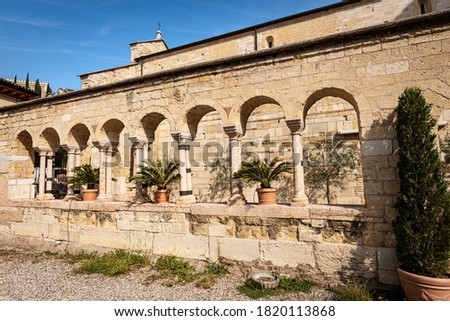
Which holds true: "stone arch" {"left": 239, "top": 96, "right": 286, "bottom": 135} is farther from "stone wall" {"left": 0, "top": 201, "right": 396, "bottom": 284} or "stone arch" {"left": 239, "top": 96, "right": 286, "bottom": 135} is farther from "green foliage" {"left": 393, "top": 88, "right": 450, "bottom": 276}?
"green foliage" {"left": 393, "top": 88, "right": 450, "bottom": 276}

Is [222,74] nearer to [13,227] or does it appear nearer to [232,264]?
[232,264]

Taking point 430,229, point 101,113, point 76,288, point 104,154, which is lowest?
point 76,288

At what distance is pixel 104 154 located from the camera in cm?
653

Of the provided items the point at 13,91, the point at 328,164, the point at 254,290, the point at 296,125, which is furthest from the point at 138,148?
the point at 13,91

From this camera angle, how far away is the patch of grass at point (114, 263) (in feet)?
16.0

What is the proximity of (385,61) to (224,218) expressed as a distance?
3.71 m

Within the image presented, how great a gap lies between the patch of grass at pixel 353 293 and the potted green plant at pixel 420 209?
481mm

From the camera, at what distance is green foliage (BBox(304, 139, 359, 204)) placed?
29.3 ft

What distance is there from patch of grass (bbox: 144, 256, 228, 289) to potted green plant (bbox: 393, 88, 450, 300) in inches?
108

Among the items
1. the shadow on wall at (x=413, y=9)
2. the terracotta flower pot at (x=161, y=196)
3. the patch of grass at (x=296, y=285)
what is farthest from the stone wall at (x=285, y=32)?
the patch of grass at (x=296, y=285)

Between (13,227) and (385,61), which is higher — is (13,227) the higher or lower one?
the lower one

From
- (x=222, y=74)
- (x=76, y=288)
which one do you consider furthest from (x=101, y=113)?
(x=76, y=288)

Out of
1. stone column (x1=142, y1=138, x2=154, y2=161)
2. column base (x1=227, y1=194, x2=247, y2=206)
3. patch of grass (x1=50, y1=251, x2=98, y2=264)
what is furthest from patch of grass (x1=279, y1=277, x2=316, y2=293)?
patch of grass (x1=50, y1=251, x2=98, y2=264)

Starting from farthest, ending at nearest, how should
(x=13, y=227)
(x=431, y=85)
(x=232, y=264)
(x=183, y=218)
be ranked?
(x=13, y=227) → (x=183, y=218) → (x=232, y=264) → (x=431, y=85)
